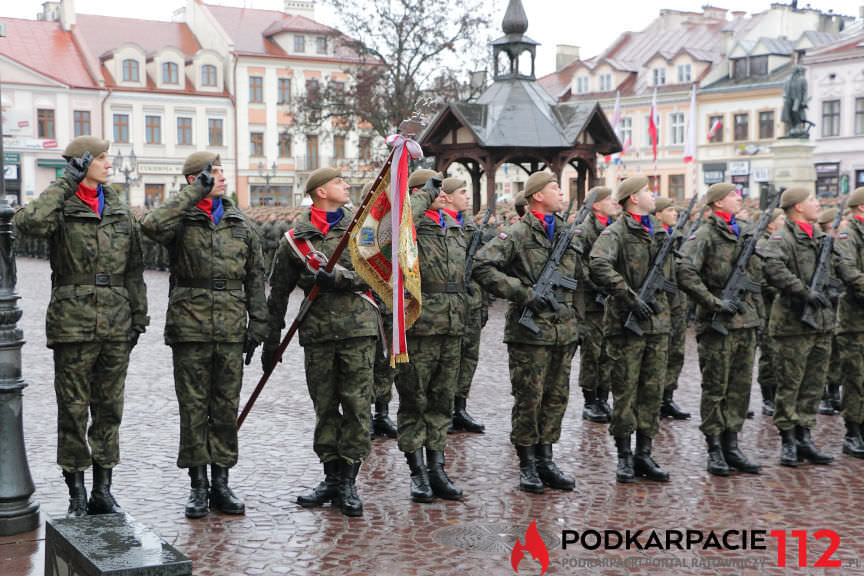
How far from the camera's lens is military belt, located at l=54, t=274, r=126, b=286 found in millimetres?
6320

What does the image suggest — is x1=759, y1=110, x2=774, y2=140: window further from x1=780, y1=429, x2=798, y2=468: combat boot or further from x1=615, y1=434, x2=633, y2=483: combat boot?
x1=615, y1=434, x2=633, y2=483: combat boot

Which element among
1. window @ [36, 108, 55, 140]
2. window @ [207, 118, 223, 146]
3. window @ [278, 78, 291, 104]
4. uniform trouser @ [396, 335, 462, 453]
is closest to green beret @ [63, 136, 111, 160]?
uniform trouser @ [396, 335, 462, 453]

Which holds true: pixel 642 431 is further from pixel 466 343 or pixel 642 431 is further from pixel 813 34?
pixel 813 34

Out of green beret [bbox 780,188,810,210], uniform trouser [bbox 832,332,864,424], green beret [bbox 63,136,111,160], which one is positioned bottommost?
uniform trouser [bbox 832,332,864,424]

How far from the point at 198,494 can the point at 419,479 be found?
1.40 m

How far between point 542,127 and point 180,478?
470 inches

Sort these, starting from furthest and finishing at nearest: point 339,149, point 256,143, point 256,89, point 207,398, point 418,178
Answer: point 339,149 → point 256,143 → point 256,89 → point 418,178 → point 207,398

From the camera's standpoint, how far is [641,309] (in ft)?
24.3

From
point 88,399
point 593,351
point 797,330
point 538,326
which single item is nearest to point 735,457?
point 797,330

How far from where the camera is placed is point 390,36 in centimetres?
3641

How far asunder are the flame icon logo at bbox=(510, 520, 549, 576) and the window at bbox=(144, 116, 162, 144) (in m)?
54.4

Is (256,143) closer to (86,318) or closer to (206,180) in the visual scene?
(206,180)

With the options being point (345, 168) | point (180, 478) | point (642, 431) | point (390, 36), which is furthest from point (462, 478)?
point (345, 168)

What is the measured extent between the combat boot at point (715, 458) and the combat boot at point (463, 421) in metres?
2.11
